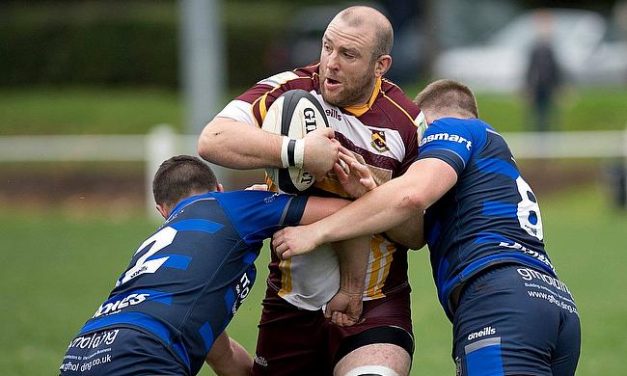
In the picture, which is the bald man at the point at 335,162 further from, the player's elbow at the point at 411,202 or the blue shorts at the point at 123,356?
the blue shorts at the point at 123,356

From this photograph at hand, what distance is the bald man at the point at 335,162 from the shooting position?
18.1ft

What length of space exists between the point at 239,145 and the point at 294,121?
27 cm

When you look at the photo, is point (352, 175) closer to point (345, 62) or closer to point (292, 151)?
point (292, 151)

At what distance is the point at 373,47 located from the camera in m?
5.68

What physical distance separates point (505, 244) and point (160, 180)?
5.22 feet

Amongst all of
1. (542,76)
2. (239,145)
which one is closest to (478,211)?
(239,145)

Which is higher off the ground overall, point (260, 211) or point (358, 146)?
point (358, 146)

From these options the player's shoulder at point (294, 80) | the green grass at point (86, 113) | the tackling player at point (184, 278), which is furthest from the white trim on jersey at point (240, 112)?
the green grass at point (86, 113)

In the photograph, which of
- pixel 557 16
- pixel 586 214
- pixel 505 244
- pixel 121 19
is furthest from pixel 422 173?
pixel 121 19

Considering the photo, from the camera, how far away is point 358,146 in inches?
229

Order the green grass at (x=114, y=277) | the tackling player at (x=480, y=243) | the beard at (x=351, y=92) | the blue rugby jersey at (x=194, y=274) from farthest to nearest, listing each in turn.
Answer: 1. the green grass at (x=114, y=277)
2. the beard at (x=351, y=92)
3. the tackling player at (x=480, y=243)
4. the blue rugby jersey at (x=194, y=274)

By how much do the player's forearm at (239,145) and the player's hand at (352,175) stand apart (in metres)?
0.31

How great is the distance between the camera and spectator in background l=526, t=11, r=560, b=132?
21.5 m

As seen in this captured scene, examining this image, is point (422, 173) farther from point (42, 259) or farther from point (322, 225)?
point (42, 259)
